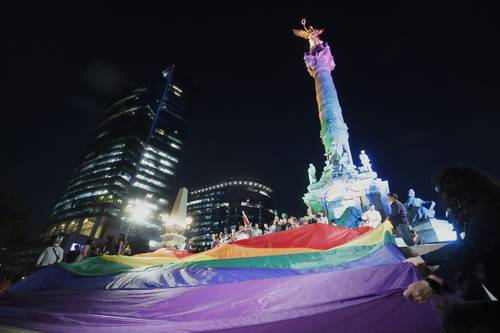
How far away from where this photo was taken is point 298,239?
6.93 meters

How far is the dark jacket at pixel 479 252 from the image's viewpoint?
1607 millimetres

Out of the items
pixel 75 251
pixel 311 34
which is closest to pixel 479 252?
pixel 75 251

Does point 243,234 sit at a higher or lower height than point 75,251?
higher

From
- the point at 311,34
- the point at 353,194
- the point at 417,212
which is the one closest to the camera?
the point at 417,212

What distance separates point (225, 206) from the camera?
114 meters

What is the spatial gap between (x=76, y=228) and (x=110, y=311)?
82170mm

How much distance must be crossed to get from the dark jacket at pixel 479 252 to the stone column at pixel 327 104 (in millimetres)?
23887

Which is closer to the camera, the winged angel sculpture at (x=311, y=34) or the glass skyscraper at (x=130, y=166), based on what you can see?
the winged angel sculpture at (x=311, y=34)

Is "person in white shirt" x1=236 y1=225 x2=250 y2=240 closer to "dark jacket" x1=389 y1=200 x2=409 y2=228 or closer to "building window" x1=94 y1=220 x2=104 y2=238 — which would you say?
"dark jacket" x1=389 y1=200 x2=409 y2=228

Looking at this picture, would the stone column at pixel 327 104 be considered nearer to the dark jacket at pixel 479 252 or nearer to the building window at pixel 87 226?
the dark jacket at pixel 479 252

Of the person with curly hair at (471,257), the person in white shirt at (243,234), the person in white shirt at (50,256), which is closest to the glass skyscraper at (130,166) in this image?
the person in white shirt at (243,234)

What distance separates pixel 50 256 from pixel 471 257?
36.9 feet

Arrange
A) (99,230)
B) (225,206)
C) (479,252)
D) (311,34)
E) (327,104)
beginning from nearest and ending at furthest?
(479,252) < (327,104) < (311,34) < (99,230) < (225,206)

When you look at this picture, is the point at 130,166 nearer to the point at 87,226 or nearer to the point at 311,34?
the point at 87,226
